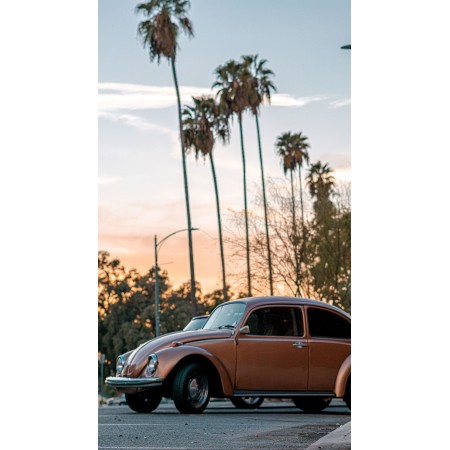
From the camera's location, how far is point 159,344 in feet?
41.7

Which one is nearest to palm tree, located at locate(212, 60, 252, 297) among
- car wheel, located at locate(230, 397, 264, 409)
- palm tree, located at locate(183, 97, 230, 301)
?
palm tree, located at locate(183, 97, 230, 301)

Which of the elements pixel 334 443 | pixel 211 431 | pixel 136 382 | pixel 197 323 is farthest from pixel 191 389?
pixel 334 443

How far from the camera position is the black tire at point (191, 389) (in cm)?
1229

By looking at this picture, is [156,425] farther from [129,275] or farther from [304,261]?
[129,275]

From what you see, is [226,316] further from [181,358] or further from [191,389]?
[191,389]

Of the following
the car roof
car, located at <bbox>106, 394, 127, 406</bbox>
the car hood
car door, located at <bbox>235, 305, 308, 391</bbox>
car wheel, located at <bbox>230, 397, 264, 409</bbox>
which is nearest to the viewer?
the car hood

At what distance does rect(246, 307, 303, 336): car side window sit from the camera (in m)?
13.4

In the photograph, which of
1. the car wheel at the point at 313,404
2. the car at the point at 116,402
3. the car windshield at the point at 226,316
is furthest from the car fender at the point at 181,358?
the car at the point at 116,402

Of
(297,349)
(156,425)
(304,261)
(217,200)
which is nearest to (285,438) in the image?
(156,425)

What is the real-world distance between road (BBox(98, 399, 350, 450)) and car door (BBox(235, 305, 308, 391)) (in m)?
0.73

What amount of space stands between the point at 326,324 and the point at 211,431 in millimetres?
4654

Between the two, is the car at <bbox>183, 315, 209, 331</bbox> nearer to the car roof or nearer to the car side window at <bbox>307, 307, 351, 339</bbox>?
the car roof
